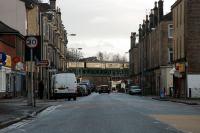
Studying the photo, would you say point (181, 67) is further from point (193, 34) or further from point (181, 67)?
point (193, 34)

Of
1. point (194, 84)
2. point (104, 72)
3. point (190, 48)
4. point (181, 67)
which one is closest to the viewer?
point (194, 84)

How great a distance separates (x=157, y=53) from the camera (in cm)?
9456

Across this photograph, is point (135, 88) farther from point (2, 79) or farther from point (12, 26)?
point (2, 79)

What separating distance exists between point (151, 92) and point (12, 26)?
146ft

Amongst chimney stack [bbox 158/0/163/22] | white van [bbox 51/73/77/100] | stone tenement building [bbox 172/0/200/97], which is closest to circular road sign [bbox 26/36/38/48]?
white van [bbox 51/73/77/100]

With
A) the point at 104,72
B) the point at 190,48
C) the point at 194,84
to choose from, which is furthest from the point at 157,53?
the point at 104,72

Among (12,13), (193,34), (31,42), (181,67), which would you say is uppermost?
(12,13)

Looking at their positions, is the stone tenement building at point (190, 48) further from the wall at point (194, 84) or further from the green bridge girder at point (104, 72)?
the green bridge girder at point (104, 72)

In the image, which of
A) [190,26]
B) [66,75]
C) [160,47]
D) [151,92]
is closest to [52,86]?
[66,75]

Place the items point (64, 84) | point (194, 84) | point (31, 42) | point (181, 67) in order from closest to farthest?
point (31, 42)
point (64, 84)
point (194, 84)
point (181, 67)

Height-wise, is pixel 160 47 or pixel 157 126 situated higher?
pixel 160 47

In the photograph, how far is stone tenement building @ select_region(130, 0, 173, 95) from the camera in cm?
8900

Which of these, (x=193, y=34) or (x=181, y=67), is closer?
(x=193, y=34)

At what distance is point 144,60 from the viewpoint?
373ft
